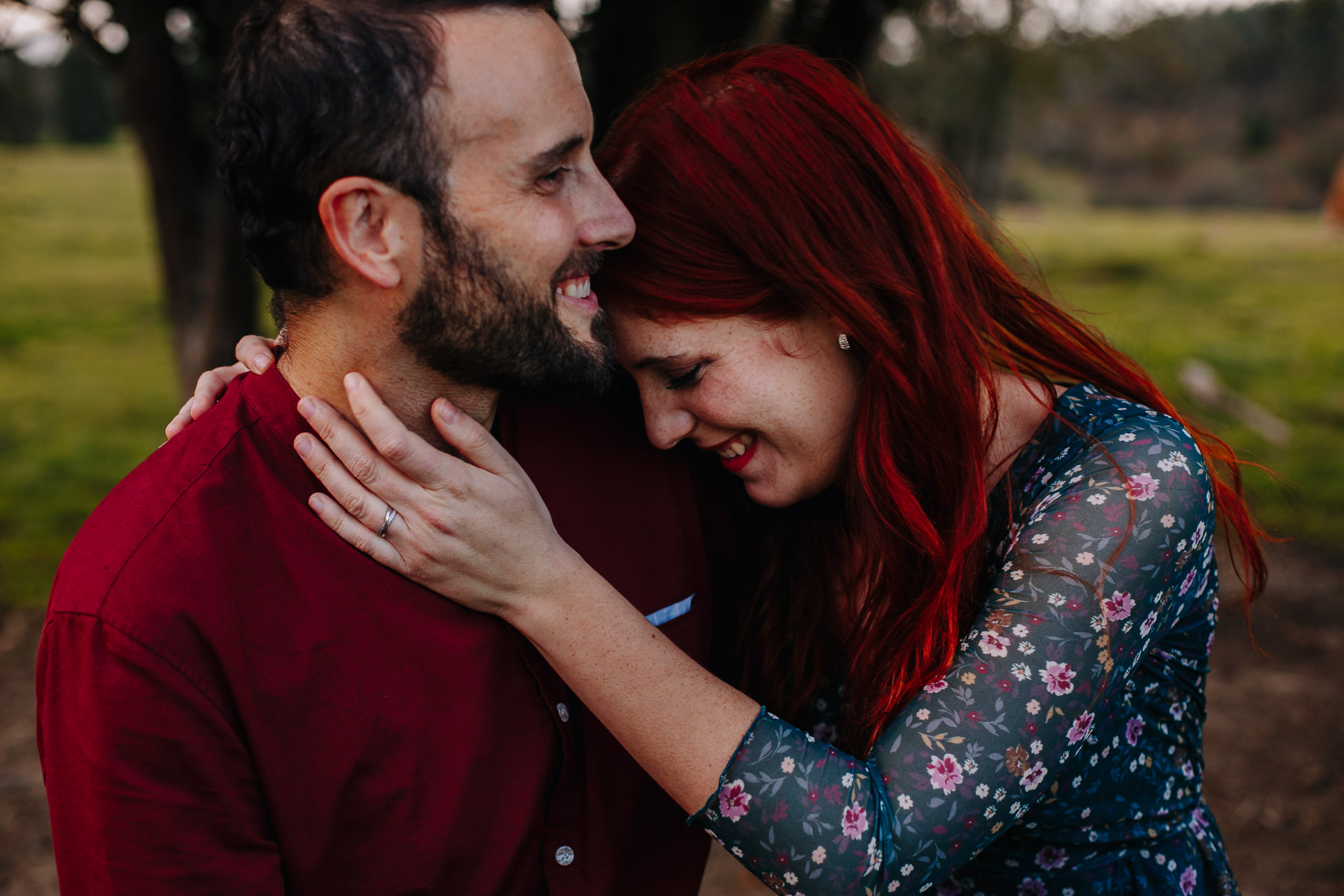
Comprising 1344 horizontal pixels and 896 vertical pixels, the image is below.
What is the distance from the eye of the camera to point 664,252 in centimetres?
200

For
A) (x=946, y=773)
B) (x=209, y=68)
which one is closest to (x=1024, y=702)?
(x=946, y=773)

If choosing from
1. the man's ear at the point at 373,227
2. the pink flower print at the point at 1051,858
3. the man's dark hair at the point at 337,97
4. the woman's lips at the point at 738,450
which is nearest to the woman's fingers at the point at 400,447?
the man's ear at the point at 373,227

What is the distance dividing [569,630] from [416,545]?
31 cm

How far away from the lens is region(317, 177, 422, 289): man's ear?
1.70 meters

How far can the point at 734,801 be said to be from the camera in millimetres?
1692

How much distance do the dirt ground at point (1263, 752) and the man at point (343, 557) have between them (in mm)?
2670

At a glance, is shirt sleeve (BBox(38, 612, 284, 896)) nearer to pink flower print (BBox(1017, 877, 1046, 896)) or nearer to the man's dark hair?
the man's dark hair

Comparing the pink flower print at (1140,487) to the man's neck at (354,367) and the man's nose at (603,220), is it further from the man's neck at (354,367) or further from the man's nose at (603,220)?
the man's neck at (354,367)

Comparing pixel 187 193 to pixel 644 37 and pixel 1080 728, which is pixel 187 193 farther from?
pixel 1080 728

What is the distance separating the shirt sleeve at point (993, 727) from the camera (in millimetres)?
1663

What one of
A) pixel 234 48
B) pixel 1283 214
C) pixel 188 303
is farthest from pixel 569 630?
pixel 1283 214

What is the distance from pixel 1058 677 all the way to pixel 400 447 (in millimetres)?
1205

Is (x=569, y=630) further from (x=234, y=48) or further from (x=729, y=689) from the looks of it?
(x=234, y=48)

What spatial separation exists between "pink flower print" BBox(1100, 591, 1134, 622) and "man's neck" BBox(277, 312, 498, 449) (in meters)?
1.27
